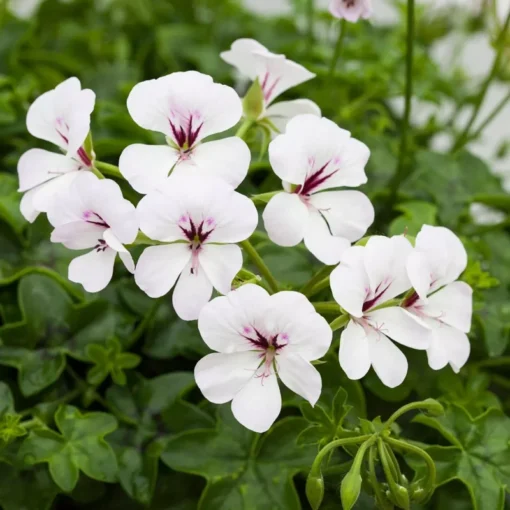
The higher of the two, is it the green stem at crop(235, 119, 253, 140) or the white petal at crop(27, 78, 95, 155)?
the white petal at crop(27, 78, 95, 155)

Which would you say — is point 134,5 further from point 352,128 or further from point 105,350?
point 105,350

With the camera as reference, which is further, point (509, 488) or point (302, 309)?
point (509, 488)

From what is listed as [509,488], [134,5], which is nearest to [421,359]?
[509,488]

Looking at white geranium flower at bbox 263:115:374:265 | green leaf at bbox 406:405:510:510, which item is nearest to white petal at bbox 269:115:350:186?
white geranium flower at bbox 263:115:374:265

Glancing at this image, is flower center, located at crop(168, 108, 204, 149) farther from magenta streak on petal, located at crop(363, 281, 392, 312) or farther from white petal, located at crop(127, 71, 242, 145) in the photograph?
magenta streak on petal, located at crop(363, 281, 392, 312)

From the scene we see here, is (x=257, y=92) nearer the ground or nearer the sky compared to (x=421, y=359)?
nearer the sky

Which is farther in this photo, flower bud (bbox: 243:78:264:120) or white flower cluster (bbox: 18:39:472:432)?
flower bud (bbox: 243:78:264:120)

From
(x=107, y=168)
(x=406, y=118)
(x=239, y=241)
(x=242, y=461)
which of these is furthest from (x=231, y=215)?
(x=406, y=118)
